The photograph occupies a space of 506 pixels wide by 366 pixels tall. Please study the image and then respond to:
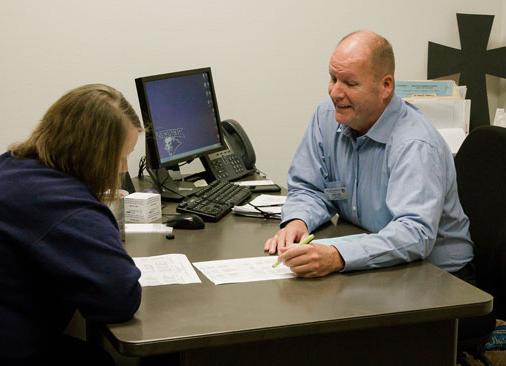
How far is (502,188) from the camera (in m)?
2.21

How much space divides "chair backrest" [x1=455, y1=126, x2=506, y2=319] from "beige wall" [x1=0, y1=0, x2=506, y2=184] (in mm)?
1167

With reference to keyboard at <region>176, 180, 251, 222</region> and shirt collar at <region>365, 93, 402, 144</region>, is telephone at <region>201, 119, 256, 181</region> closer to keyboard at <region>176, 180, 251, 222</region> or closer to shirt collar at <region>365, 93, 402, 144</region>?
keyboard at <region>176, 180, 251, 222</region>

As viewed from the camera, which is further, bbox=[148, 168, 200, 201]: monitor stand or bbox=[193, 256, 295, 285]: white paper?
bbox=[148, 168, 200, 201]: monitor stand

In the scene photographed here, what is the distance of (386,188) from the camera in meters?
2.11

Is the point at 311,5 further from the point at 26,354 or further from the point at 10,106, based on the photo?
the point at 26,354

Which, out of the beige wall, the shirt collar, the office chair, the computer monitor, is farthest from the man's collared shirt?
the beige wall

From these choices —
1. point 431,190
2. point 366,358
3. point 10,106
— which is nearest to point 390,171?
point 431,190

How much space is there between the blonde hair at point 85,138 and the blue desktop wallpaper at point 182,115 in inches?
36.5

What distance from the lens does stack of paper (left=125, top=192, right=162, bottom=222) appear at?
2283mm

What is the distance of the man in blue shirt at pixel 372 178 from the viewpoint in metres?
1.83

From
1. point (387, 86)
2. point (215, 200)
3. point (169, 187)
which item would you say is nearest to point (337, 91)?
point (387, 86)

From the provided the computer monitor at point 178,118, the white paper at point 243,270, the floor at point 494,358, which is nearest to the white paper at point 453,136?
the floor at point 494,358

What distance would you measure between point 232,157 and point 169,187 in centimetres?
43

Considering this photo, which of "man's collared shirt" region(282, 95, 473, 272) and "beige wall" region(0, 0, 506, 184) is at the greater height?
"beige wall" region(0, 0, 506, 184)
